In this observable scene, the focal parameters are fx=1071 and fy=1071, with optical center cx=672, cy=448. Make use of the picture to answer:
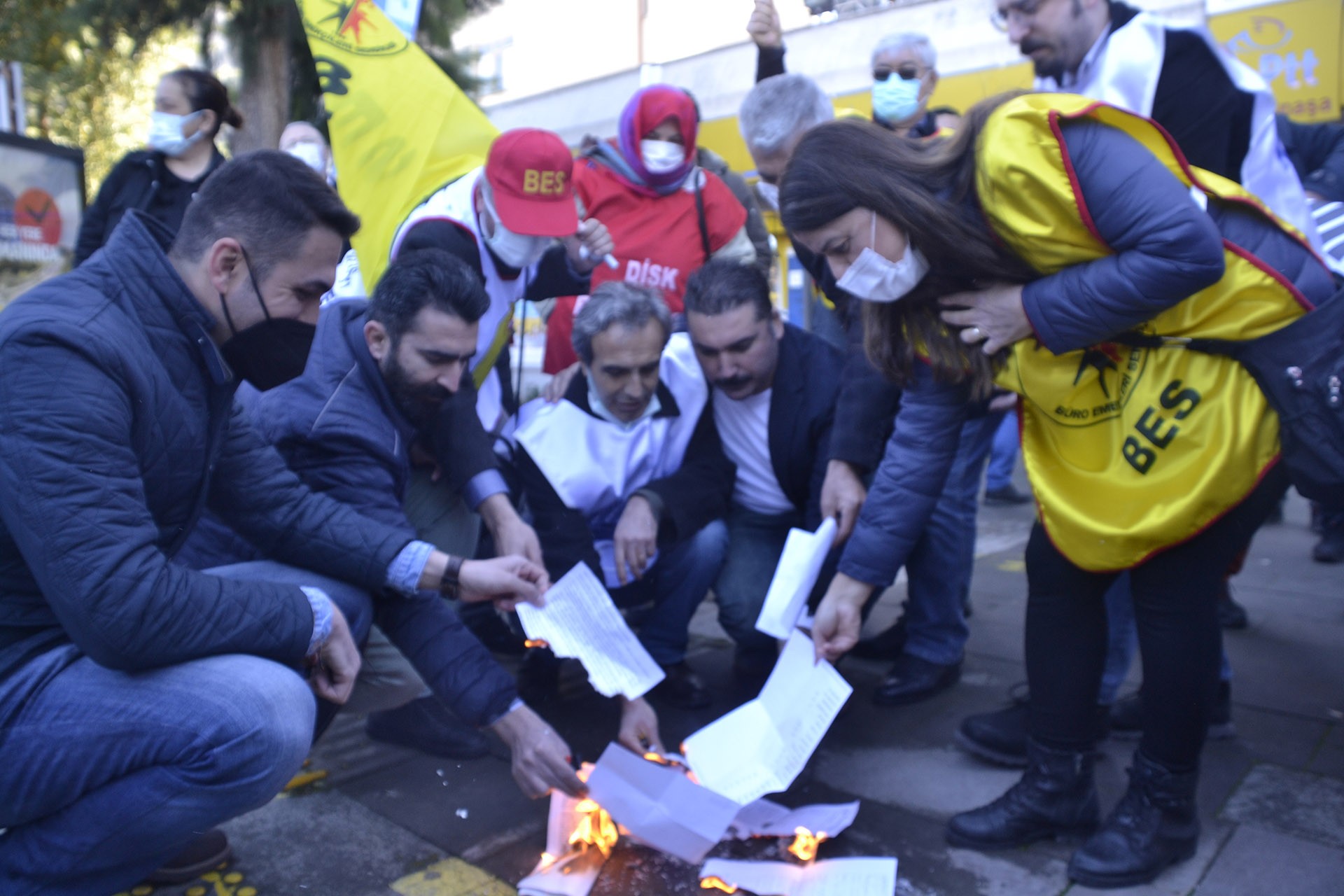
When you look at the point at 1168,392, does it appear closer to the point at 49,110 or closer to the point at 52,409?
the point at 52,409

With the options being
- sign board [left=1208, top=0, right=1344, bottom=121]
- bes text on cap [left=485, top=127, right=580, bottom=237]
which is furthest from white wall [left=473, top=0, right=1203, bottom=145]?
bes text on cap [left=485, top=127, right=580, bottom=237]

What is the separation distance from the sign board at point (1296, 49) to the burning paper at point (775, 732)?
19.3 ft

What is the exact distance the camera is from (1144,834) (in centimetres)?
221

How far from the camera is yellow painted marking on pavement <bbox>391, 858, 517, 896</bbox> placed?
2.26 meters

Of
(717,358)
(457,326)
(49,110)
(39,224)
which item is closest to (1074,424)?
(717,358)

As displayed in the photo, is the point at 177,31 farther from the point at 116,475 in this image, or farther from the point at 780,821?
the point at 780,821

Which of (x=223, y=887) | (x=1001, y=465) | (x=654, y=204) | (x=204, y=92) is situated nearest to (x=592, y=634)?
(x=223, y=887)

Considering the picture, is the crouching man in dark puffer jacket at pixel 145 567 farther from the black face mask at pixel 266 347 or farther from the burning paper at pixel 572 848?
the burning paper at pixel 572 848

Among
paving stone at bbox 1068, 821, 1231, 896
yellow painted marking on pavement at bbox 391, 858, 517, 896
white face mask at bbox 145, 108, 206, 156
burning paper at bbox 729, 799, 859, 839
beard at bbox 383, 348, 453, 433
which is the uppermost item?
white face mask at bbox 145, 108, 206, 156

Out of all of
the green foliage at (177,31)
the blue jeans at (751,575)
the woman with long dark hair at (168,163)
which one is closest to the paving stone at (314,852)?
the blue jeans at (751,575)

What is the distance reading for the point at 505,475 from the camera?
3340 millimetres

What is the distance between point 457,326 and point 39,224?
4.69m

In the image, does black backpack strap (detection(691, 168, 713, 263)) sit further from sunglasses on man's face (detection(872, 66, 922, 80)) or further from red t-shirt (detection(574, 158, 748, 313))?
sunglasses on man's face (detection(872, 66, 922, 80))

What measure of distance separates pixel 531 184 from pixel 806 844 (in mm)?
2078
